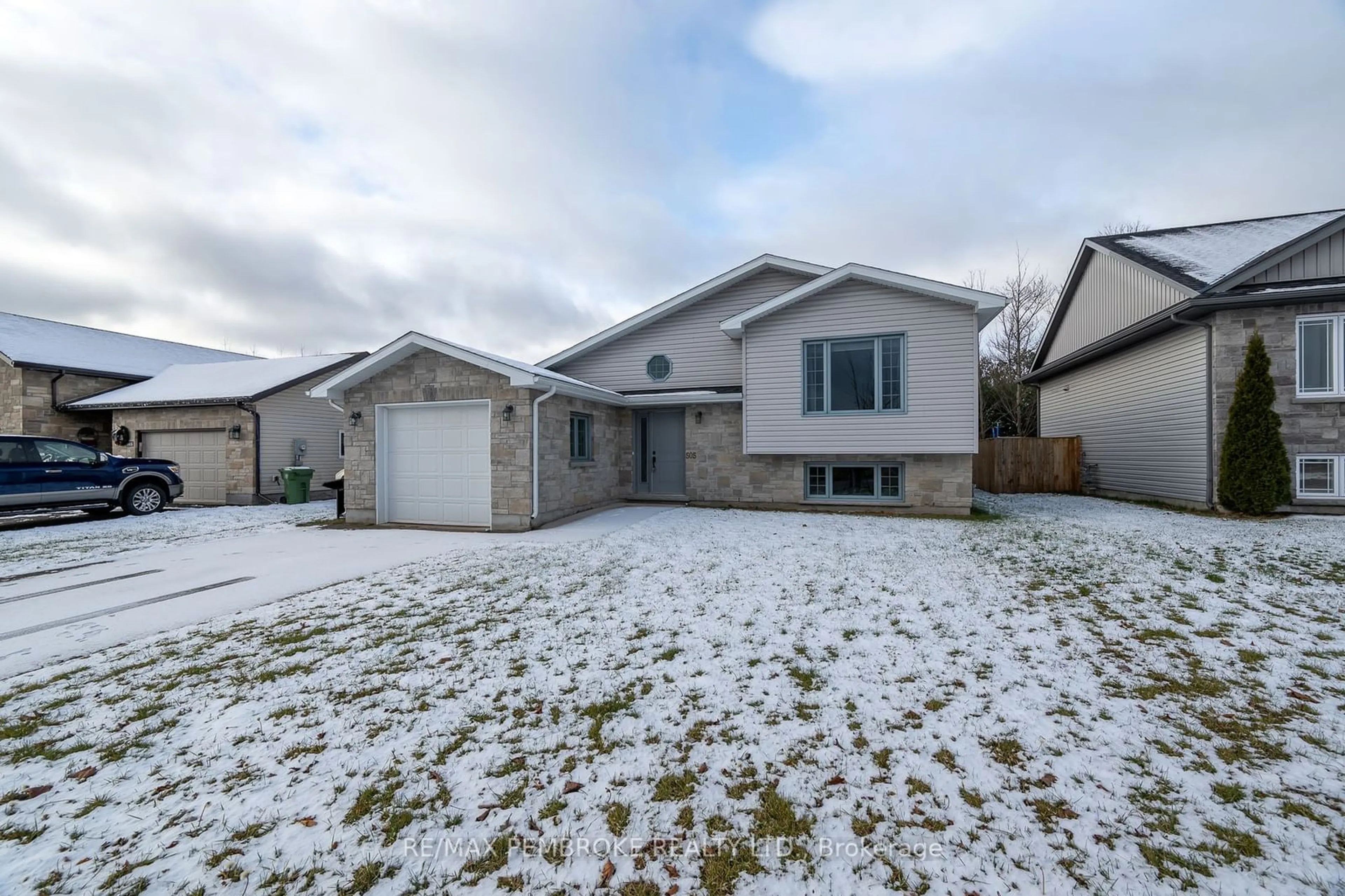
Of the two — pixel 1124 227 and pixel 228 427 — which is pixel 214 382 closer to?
pixel 228 427

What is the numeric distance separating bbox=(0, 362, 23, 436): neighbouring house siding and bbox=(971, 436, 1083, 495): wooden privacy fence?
27429 millimetres

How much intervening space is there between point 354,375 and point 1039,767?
36.0 ft

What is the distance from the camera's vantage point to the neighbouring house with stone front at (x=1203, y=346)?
367 inches

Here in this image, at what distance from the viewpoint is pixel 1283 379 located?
9469 mm

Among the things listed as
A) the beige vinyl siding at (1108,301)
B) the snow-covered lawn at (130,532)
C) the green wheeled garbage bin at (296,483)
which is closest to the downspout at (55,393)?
the snow-covered lawn at (130,532)

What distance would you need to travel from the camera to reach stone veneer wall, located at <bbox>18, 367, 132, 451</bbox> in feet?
47.5

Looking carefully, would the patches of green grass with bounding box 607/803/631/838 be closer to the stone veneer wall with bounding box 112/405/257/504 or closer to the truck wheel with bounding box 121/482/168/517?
the truck wheel with bounding box 121/482/168/517

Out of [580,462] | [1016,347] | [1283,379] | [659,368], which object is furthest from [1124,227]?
[580,462]

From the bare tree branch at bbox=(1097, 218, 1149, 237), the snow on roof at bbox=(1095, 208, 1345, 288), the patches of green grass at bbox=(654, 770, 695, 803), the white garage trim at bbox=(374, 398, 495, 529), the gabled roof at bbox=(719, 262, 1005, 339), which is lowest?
the patches of green grass at bbox=(654, 770, 695, 803)

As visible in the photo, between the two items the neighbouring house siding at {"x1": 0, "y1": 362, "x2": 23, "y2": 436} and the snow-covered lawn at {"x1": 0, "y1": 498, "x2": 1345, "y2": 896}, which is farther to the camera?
the neighbouring house siding at {"x1": 0, "y1": 362, "x2": 23, "y2": 436}

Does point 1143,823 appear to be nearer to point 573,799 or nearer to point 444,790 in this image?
point 573,799

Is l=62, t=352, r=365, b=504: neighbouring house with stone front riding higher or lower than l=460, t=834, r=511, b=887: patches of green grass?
higher

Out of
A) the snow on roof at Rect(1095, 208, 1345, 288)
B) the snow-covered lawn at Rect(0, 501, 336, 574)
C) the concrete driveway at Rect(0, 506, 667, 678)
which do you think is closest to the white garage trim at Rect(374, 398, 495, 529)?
the concrete driveway at Rect(0, 506, 667, 678)

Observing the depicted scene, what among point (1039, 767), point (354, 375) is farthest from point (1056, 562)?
point (354, 375)
